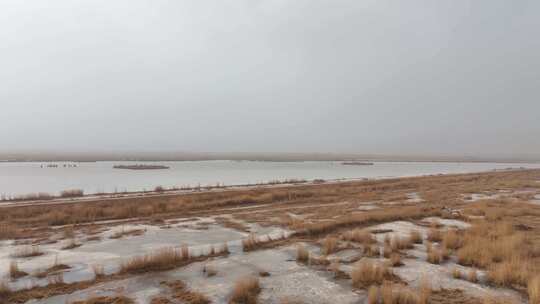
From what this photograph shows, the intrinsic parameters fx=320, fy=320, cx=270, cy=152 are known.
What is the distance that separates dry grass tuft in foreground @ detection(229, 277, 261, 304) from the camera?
7.58m

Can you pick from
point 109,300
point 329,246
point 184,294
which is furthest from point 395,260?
point 109,300

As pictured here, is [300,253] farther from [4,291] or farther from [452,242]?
[4,291]

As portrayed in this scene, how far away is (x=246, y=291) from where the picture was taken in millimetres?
7852

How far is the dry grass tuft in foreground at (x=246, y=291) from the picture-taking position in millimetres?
7582

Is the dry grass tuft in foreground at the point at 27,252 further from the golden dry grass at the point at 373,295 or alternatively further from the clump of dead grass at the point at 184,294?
the golden dry grass at the point at 373,295

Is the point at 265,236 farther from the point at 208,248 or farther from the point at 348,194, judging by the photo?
the point at 348,194

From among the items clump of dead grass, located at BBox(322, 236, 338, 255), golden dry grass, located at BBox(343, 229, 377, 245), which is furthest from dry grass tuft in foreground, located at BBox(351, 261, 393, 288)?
golden dry grass, located at BBox(343, 229, 377, 245)

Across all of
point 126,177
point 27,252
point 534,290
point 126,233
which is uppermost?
point 534,290

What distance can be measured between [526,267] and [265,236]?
917cm

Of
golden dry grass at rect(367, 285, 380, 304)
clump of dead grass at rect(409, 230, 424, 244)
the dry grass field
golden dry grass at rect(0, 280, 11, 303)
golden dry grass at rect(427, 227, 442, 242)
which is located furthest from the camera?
golden dry grass at rect(427, 227, 442, 242)

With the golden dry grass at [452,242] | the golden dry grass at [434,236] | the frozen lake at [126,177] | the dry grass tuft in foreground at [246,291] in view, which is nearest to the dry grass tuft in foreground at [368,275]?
the dry grass tuft in foreground at [246,291]

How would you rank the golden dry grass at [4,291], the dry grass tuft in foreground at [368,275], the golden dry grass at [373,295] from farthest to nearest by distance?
the dry grass tuft in foreground at [368,275] < the golden dry grass at [4,291] < the golden dry grass at [373,295]

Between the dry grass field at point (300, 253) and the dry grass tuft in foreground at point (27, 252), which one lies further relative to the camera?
the dry grass tuft in foreground at point (27, 252)

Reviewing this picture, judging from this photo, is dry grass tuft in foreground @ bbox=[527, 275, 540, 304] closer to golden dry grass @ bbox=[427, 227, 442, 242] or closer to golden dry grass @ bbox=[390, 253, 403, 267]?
golden dry grass @ bbox=[390, 253, 403, 267]
